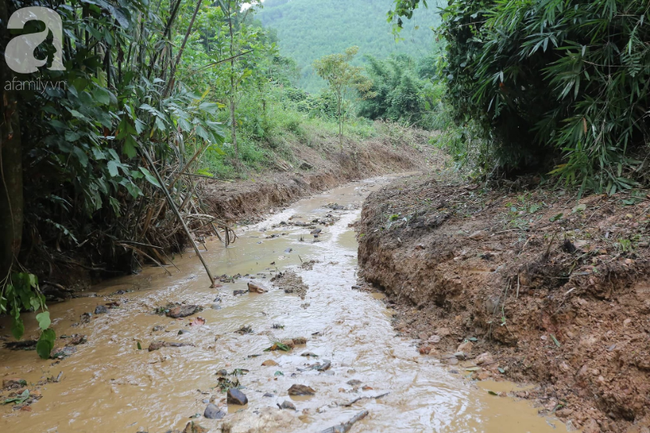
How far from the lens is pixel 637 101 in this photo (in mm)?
2957

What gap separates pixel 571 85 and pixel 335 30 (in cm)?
4663

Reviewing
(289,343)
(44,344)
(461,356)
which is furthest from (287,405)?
(44,344)

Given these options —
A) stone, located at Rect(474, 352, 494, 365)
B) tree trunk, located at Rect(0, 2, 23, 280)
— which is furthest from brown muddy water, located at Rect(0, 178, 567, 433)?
tree trunk, located at Rect(0, 2, 23, 280)

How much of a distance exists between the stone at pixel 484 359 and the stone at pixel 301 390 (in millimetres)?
1006

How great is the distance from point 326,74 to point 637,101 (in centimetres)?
1295

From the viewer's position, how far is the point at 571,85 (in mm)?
3125

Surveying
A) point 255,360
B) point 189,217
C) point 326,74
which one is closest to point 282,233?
point 189,217

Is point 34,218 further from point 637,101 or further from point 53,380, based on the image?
point 637,101

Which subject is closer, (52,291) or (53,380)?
(53,380)

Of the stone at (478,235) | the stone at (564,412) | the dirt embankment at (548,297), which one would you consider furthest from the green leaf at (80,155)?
the stone at (564,412)

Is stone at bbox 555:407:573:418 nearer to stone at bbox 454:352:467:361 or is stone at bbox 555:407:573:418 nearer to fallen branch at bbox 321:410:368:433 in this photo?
stone at bbox 454:352:467:361

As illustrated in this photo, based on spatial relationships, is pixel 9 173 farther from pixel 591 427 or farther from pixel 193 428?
pixel 591 427

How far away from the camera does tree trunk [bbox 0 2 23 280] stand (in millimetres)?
2303

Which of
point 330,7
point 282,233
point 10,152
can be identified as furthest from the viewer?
point 330,7
